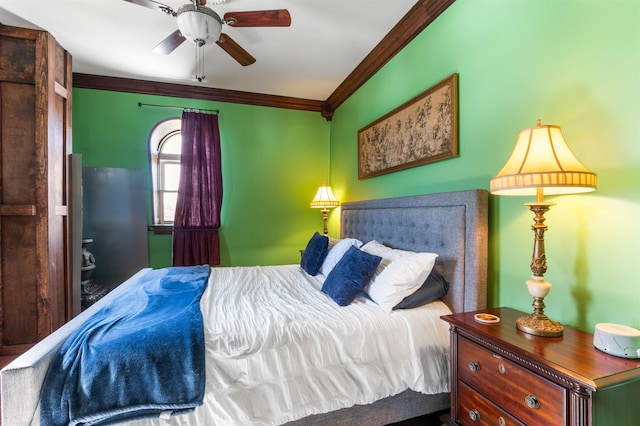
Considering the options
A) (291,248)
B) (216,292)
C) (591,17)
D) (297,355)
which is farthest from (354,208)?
(591,17)

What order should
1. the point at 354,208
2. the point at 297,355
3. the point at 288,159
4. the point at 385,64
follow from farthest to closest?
the point at 288,159 < the point at 354,208 < the point at 385,64 < the point at 297,355

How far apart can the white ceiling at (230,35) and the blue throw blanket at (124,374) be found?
204 centimetres

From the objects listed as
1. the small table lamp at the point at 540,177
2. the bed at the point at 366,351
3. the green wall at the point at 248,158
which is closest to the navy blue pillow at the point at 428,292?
the bed at the point at 366,351

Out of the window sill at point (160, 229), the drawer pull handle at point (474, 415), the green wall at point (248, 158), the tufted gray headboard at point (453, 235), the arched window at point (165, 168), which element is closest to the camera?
the drawer pull handle at point (474, 415)

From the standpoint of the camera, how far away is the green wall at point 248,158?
11.7 ft

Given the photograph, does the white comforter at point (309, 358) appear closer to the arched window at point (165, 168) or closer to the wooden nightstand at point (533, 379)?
the wooden nightstand at point (533, 379)

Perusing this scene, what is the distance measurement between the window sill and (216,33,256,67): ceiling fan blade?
7.54 ft

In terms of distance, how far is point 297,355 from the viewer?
4.55ft

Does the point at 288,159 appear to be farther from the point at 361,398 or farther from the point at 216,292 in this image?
the point at 361,398

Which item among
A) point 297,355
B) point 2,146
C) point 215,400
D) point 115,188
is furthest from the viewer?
point 115,188

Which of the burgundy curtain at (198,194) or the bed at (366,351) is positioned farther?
the burgundy curtain at (198,194)

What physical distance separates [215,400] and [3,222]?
2716 mm

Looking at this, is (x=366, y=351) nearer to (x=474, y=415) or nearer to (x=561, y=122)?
(x=474, y=415)

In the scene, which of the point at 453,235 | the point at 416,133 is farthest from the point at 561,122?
the point at 416,133
